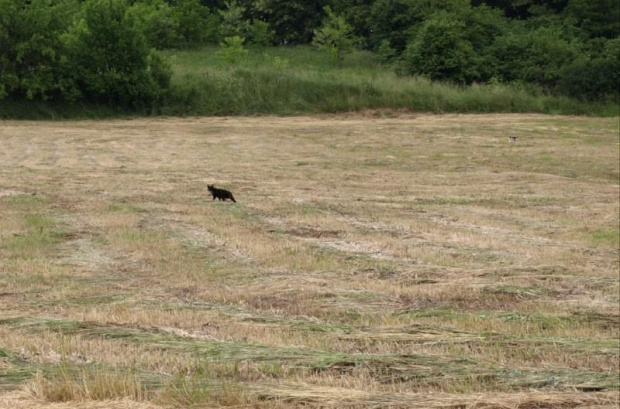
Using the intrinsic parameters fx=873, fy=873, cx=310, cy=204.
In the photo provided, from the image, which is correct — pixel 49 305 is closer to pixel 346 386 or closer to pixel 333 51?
pixel 346 386

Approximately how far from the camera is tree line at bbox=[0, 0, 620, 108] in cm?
4897

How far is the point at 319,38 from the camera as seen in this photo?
6419 cm

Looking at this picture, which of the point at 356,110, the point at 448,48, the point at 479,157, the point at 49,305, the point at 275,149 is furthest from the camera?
the point at 448,48

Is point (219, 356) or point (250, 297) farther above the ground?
point (219, 356)

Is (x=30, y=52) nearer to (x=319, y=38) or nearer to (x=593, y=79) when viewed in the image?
(x=319, y=38)

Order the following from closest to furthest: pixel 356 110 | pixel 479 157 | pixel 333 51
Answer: pixel 479 157 < pixel 356 110 < pixel 333 51

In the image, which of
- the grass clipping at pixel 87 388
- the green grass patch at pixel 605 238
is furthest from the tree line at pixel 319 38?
the grass clipping at pixel 87 388

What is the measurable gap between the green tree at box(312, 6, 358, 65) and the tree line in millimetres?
99

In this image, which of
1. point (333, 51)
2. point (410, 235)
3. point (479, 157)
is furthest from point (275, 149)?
point (333, 51)

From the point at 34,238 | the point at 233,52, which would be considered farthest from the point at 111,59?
the point at 34,238

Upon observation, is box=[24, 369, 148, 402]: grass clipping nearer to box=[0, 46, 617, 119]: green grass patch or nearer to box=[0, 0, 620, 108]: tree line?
box=[0, 0, 620, 108]: tree line

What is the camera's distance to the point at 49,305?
945 cm

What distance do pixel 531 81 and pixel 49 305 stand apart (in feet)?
179

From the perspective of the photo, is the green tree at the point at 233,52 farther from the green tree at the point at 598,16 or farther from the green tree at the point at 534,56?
the green tree at the point at 598,16
